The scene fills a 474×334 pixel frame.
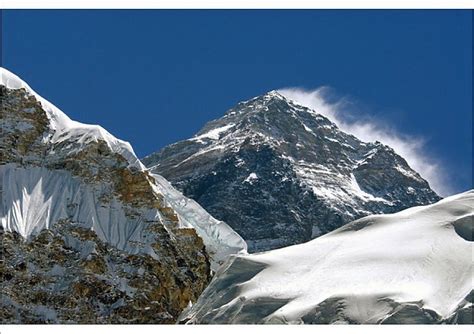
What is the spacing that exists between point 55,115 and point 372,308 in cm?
5452

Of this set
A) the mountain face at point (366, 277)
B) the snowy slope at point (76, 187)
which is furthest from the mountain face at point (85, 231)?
the mountain face at point (366, 277)

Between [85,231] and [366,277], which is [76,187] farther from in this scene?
[366,277]

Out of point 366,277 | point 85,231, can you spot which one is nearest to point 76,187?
point 85,231

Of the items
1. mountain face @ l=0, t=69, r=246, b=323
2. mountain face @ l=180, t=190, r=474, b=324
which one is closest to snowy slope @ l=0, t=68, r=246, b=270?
mountain face @ l=0, t=69, r=246, b=323

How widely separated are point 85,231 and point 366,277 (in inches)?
1460

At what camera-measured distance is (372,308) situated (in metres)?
49.1

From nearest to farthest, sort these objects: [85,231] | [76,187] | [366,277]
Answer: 1. [366,277]
2. [85,231]
3. [76,187]

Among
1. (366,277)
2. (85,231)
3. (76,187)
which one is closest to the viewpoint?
(366,277)

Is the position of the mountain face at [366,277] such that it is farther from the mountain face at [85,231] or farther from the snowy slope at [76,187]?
the snowy slope at [76,187]

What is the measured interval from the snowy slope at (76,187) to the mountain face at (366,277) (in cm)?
2691

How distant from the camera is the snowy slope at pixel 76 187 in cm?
8675

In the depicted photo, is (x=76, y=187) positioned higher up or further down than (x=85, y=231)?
higher up

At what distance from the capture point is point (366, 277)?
53000 millimetres

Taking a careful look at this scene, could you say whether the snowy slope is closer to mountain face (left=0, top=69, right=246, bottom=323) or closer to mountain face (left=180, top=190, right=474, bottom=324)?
mountain face (left=0, top=69, right=246, bottom=323)
